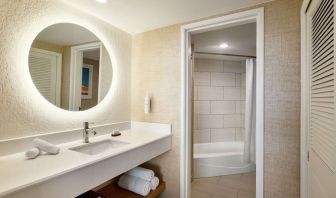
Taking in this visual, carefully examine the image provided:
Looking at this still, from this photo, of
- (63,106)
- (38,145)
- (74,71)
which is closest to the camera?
(38,145)

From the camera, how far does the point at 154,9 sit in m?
1.47

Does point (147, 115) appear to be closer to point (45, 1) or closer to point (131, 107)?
point (131, 107)

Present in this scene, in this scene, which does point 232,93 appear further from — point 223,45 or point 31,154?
point 31,154

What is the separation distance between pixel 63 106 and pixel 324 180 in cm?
178

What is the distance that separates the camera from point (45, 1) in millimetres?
1235

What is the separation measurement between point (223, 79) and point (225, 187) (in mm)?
2049

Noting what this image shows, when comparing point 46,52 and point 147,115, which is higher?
point 46,52

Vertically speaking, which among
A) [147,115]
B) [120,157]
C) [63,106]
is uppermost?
[63,106]

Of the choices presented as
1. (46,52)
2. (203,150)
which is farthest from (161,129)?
(203,150)

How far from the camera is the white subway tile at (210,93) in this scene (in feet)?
11.0

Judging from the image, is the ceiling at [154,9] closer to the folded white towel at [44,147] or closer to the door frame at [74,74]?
the door frame at [74,74]

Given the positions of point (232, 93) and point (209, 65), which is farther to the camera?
point (232, 93)

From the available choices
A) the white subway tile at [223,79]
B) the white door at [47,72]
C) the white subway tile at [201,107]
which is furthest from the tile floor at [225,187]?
the white door at [47,72]

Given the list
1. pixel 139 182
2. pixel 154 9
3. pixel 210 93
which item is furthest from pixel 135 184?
pixel 210 93
